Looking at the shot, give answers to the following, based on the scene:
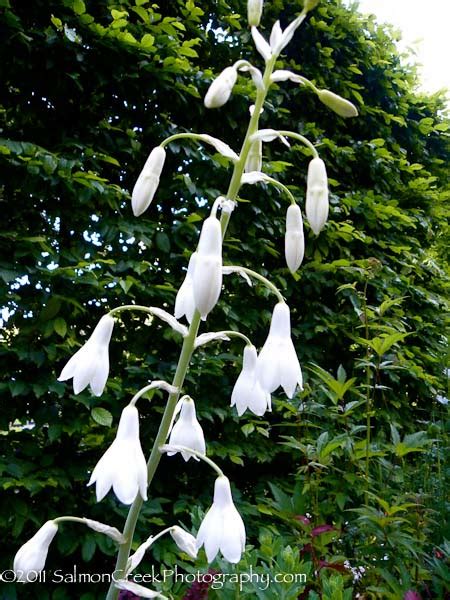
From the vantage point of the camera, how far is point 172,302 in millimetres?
2469

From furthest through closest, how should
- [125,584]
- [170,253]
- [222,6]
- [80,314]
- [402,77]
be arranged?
[402,77]
[222,6]
[170,253]
[80,314]
[125,584]

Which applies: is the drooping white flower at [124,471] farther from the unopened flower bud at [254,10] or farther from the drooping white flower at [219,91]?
the unopened flower bud at [254,10]

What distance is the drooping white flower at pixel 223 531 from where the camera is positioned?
3.21ft

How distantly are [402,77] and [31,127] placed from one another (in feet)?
9.33

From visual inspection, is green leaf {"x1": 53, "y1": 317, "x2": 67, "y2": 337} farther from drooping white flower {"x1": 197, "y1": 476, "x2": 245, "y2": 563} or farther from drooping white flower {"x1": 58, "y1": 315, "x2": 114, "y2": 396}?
drooping white flower {"x1": 197, "y1": 476, "x2": 245, "y2": 563}

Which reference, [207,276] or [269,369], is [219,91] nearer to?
[207,276]

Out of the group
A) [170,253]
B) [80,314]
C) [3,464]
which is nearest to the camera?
[3,464]

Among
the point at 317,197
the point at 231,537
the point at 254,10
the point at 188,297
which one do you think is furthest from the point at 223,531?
the point at 254,10

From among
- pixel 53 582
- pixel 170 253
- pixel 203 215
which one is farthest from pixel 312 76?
pixel 53 582

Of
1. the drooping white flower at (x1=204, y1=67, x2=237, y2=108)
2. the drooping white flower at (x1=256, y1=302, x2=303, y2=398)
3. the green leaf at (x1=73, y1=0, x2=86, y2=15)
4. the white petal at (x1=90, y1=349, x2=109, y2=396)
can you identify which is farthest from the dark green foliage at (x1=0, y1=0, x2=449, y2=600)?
the drooping white flower at (x1=204, y1=67, x2=237, y2=108)

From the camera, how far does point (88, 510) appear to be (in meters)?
2.22

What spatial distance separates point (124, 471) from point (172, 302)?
1.56 metres

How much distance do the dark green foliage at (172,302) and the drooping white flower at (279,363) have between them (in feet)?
1.89

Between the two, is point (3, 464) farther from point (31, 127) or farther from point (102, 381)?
point (31, 127)
